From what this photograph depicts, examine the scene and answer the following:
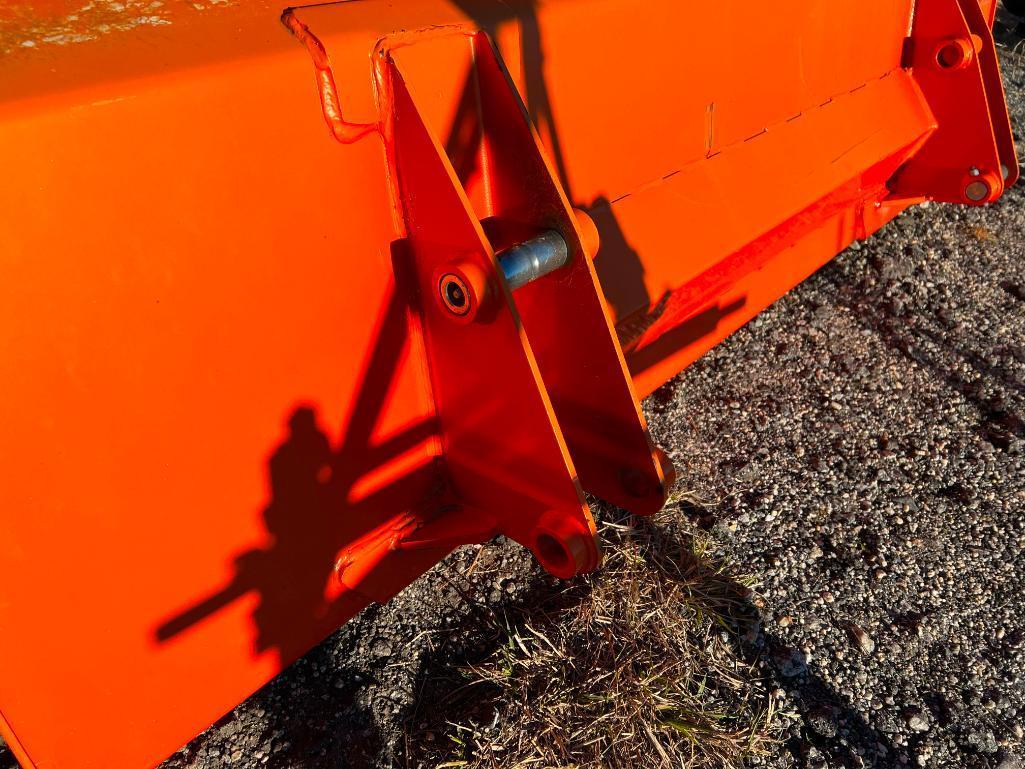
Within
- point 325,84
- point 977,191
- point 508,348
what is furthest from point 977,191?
point 325,84

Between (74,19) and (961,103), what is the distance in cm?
246

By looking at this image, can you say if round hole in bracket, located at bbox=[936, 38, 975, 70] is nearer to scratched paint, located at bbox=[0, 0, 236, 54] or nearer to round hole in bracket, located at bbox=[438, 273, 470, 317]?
round hole in bracket, located at bbox=[438, 273, 470, 317]

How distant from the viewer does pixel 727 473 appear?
7.58 ft

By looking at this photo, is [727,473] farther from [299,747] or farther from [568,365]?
[299,747]

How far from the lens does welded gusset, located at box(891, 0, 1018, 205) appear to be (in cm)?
249

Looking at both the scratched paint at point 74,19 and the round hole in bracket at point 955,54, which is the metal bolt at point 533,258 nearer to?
the scratched paint at point 74,19

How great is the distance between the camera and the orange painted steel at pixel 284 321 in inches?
40.8

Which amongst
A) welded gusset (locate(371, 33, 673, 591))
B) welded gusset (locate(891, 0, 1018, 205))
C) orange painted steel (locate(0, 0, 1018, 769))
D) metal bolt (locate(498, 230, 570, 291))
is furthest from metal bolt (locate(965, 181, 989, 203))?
metal bolt (locate(498, 230, 570, 291))

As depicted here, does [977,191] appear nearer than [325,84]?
No

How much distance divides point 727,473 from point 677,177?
2.82ft

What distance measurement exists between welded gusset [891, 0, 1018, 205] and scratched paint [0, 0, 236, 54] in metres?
2.24

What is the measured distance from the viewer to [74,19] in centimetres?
108

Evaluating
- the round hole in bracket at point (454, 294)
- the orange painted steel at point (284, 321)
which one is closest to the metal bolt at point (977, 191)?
the orange painted steel at point (284, 321)

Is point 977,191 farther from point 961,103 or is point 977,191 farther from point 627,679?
point 627,679
